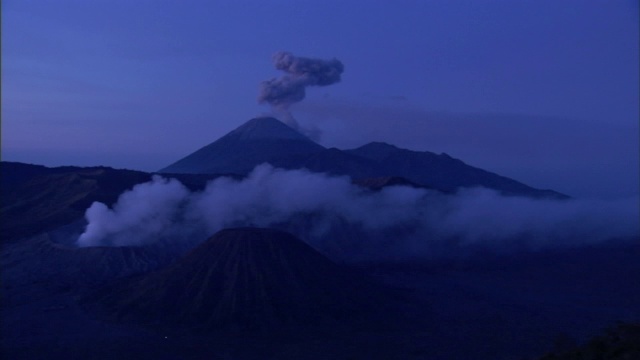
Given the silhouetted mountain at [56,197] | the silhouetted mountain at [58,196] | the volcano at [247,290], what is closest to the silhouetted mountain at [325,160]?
the silhouetted mountain at [58,196]

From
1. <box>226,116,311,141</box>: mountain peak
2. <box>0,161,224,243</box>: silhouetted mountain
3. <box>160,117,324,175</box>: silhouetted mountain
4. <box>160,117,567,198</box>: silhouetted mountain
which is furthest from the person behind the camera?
<box>226,116,311,141</box>: mountain peak

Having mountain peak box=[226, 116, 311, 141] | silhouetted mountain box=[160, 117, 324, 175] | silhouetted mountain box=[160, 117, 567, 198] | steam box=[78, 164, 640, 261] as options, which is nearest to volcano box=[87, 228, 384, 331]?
steam box=[78, 164, 640, 261]

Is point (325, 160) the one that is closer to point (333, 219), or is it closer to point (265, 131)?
point (265, 131)

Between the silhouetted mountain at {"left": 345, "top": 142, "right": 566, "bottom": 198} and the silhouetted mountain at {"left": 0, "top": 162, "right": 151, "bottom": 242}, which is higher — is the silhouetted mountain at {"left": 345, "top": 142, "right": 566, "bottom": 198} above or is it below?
above

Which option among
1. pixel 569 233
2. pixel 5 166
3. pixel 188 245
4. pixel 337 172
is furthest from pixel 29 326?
pixel 337 172

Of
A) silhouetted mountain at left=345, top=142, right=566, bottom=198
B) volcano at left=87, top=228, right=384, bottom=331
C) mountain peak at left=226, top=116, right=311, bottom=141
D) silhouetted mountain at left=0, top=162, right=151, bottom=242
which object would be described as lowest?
volcano at left=87, top=228, right=384, bottom=331

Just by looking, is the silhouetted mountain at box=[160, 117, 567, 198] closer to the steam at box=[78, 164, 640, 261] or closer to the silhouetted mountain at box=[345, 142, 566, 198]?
the silhouetted mountain at box=[345, 142, 566, 198]

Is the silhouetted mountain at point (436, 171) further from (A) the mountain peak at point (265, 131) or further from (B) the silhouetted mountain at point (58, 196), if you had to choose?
(B) the silhouetted mountain at point (58, 196)

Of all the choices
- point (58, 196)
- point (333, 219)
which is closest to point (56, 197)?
point (58, 196)
